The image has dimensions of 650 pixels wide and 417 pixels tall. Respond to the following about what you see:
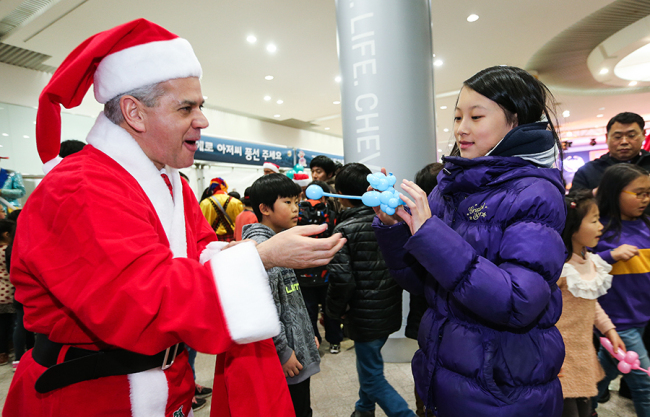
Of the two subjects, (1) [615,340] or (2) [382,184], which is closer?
(2) [382,184]

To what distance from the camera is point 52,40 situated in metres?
5.47

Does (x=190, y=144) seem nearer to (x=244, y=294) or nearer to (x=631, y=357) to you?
(x=244, y=294)

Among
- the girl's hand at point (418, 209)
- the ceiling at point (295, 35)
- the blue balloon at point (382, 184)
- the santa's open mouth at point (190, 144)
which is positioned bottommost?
the girl's hand at point (418, 209)

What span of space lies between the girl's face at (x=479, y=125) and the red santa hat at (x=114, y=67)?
90 cm

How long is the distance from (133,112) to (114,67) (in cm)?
13

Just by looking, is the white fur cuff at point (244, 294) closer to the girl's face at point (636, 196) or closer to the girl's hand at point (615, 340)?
the girl's hand at point (615, 340)

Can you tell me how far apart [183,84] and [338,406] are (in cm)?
236

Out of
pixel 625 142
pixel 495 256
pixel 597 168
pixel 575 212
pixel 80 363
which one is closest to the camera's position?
pixel 80 363

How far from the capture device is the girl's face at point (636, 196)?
2.21 metres

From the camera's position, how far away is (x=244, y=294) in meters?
0.80

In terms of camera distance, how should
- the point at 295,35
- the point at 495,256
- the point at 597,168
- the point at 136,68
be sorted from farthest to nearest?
the point at 295,35 < the point at 597,168 < the point at 495,256 < the point at 136,68

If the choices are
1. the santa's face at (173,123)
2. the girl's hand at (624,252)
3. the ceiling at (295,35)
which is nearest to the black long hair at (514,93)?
the santa's face at (173,123)

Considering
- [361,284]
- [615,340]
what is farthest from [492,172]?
[615,340]

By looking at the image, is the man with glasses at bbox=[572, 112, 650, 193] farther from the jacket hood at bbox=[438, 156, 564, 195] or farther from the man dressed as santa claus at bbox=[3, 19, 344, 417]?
the man dressed as santa claus at bbox=[3, 19, 344, 417]
